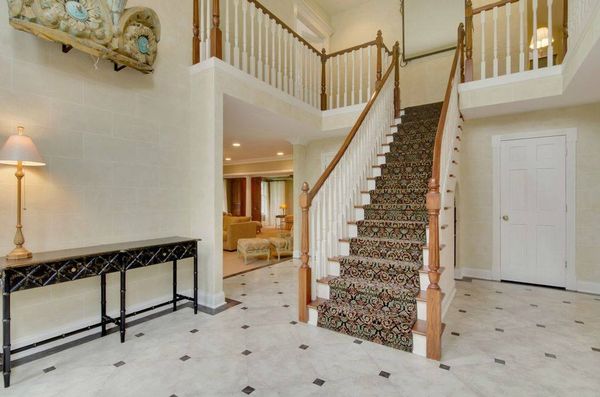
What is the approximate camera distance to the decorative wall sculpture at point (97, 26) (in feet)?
7.80

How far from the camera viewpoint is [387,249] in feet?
11.3

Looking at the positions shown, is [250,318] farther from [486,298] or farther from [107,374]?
[486,298]

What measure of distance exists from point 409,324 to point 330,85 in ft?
15.3

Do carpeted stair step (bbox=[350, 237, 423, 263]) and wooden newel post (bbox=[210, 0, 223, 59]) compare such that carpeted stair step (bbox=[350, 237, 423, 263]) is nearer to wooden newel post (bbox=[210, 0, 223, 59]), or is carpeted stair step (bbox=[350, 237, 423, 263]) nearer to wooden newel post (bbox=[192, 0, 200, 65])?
wooden newel post (bbox=[210, 0, 223, 59])

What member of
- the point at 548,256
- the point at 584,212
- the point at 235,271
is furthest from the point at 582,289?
the point at 235,271

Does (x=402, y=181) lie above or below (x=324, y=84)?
below

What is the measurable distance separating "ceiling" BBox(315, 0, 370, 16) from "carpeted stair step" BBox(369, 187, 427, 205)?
5404 mm

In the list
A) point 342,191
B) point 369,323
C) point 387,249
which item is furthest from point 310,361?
point 342,191

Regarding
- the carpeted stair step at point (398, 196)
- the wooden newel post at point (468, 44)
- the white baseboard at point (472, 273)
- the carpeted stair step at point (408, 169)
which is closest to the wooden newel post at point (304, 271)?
the carpeted stair step at point (398, 196)

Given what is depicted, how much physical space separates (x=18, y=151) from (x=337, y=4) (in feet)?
24.0

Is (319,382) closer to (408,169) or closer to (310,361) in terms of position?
(310,361)

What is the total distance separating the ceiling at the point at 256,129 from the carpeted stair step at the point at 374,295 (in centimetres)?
269

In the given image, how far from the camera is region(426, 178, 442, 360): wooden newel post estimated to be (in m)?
2.51

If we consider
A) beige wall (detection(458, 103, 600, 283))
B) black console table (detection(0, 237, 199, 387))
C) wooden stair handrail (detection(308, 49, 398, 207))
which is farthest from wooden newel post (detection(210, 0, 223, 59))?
beige wall (detection(458, 103, 600, 283))
